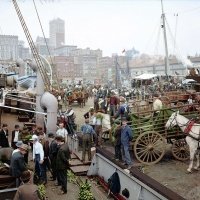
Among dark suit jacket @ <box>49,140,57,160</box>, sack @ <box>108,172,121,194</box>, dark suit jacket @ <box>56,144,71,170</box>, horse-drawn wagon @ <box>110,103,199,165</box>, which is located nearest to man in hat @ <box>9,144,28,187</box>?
dark suit jacket @ <box>56,144,71,170</box>

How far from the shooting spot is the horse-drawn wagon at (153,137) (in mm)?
9656

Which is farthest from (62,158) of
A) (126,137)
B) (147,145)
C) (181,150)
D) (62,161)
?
(181,150)

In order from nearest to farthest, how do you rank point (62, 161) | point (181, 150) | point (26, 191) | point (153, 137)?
point (26, 191) → point (62, 161) → point (153, 137) → point (181, 150)

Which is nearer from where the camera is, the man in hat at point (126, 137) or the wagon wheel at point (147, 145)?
the man in hat at point (126, 137)

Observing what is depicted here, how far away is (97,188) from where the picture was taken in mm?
9406

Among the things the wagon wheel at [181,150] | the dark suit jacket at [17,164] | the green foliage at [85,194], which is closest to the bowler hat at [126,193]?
the green foliage at [85,194]

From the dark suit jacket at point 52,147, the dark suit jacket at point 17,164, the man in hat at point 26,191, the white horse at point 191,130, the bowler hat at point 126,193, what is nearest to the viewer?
the man in hat at point 26,191

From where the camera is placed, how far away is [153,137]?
32.2 ft

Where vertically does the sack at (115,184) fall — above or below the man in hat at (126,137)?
below

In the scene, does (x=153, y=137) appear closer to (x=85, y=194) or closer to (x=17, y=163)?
(x=85, y=194)

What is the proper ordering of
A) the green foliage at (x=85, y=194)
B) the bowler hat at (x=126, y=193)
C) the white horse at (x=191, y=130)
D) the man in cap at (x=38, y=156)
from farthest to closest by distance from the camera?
1. the white horse at (x=191, y=130)
2. the man in cap at (x=38, y=156)
3. the bowler hat at (x=126, y=193)
4. the green foliage at (x=85, y=194)

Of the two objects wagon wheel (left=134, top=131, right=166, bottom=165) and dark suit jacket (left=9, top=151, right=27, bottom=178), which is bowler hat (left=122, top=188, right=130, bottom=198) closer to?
wagon wheel (left=134, top=131, right=166, bottom=165)

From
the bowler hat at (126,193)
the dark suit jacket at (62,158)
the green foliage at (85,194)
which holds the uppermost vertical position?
the dark suit jacket at (62,158)

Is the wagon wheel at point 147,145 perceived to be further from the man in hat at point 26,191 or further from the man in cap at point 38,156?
the man in hat at point 26,191
